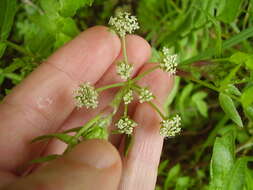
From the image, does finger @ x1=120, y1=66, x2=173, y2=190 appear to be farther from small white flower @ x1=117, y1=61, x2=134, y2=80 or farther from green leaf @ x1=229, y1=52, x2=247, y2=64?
green leaf @ x1=229, y1=52, x2=247, y2=64

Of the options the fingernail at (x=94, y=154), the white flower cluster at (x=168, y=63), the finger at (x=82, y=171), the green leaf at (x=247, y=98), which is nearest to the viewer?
the finger at (x=82, y=171)

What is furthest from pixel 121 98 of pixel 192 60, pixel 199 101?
pixel 199 101

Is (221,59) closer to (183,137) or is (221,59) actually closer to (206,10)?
(206,10)

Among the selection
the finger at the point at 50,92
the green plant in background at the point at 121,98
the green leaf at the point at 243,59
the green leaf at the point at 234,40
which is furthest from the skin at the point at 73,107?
the green leaf at the point at 243,59

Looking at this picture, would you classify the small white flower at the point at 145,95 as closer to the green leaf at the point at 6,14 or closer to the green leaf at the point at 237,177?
the green leaf at the point at 237,177

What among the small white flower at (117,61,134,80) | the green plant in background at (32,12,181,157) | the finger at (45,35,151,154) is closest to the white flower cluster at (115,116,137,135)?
the green plant in background at (32,12,181,157)

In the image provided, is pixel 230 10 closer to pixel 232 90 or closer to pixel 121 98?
pixel 232 90

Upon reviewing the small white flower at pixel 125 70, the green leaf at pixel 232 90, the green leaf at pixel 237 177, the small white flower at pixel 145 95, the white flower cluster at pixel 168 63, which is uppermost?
the white flower cluster at pixel 168 63
